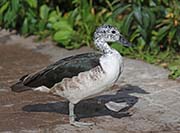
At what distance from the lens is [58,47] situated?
853 cm

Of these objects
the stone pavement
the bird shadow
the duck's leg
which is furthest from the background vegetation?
the duck's leg

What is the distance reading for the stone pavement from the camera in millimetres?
5395

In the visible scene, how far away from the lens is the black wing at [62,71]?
5266mm

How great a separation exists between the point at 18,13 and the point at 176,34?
2703mm

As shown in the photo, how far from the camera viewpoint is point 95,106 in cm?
605

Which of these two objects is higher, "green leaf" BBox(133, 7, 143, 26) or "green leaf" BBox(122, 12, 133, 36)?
"green leaf" BBox(133, 7, 143, 26)

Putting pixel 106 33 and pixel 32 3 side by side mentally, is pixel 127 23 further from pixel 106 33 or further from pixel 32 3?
pixel 106 33

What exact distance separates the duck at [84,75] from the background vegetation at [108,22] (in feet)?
5.87

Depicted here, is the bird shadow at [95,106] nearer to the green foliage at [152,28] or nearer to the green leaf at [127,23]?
the green foliage at [152,28]

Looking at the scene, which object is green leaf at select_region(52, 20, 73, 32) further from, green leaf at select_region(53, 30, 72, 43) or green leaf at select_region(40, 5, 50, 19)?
green leaf at select_region(40, 5, 50, 19)

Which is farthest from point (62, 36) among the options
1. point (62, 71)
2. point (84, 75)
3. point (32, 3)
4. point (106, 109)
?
point (84, 75)

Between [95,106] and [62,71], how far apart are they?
2.78 feet

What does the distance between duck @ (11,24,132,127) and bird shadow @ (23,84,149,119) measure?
1.21 ft

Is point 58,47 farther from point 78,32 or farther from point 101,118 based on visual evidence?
point 101,118
